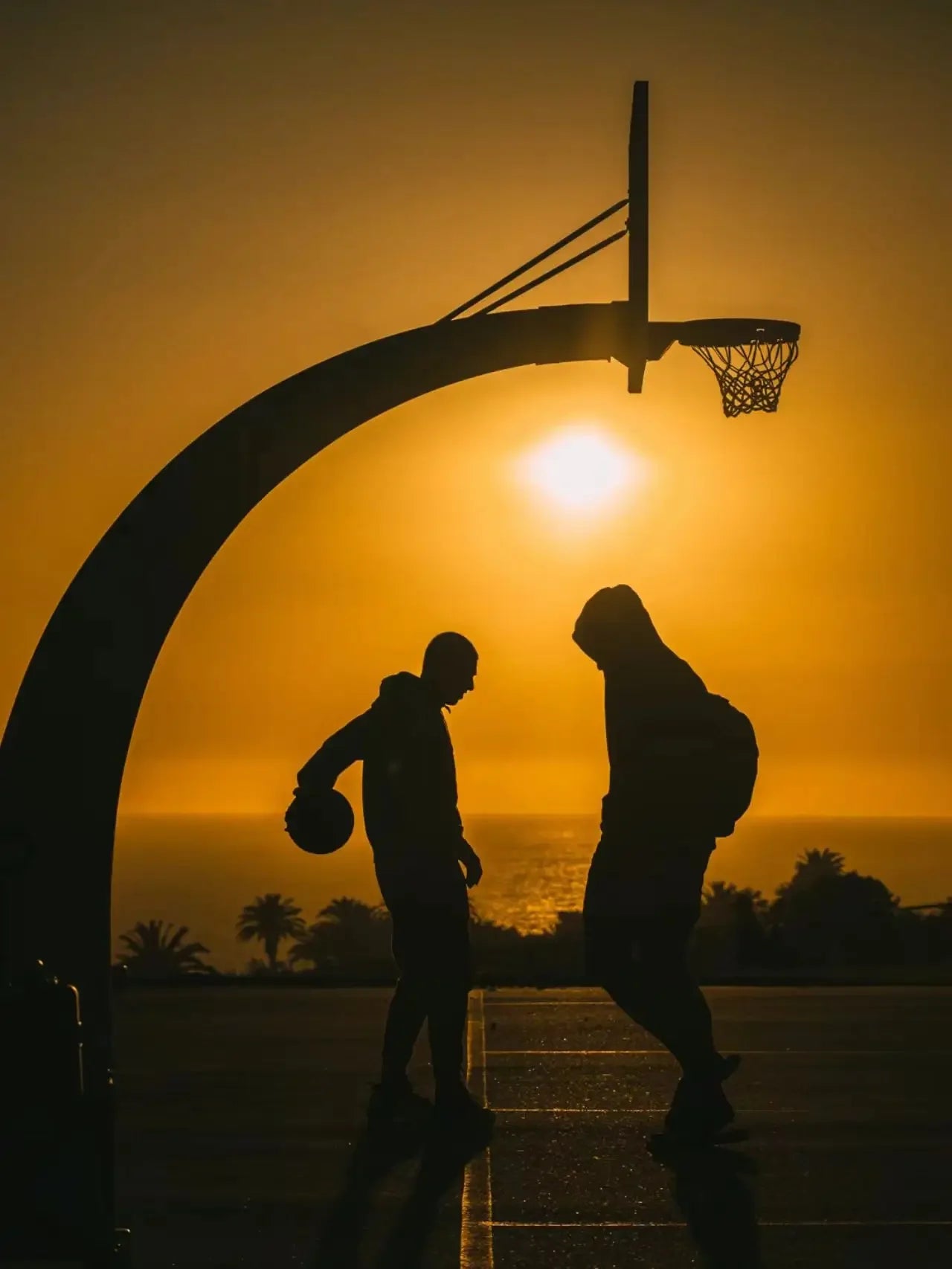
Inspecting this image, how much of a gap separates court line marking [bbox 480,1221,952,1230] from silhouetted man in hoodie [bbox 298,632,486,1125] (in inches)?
77.4

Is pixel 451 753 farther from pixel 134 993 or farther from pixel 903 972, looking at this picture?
pixel 903 972

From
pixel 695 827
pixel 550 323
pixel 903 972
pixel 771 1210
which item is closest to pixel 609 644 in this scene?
pixel 695 827

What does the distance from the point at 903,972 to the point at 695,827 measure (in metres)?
6.35

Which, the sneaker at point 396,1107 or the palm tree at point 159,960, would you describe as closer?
the sneaker at point 396,1107

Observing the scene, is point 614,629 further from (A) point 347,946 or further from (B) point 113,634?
(A) point 347,946

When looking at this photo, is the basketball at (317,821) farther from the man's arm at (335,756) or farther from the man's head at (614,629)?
the man's head at (614,629)

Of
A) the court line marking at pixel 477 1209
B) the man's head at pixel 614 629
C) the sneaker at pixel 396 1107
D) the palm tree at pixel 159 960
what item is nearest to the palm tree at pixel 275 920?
the palm tree at pixel 159 960

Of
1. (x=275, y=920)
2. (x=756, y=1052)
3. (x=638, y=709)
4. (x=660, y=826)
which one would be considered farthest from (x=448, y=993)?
(x=275, y=920)

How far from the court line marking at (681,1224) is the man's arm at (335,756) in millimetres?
2492

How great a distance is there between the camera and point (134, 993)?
1348 centimetres

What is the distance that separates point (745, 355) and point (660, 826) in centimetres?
308

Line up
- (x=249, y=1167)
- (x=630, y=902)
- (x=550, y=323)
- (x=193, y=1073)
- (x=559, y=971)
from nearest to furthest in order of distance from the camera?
(x=249, y=1167) → (x=630, y=902) → (x=550, y=323) → (x=193, y=1073) → (x=559, y=971)

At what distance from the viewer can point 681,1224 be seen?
6777 millimetres

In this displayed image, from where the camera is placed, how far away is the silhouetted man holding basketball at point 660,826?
8250 mm
